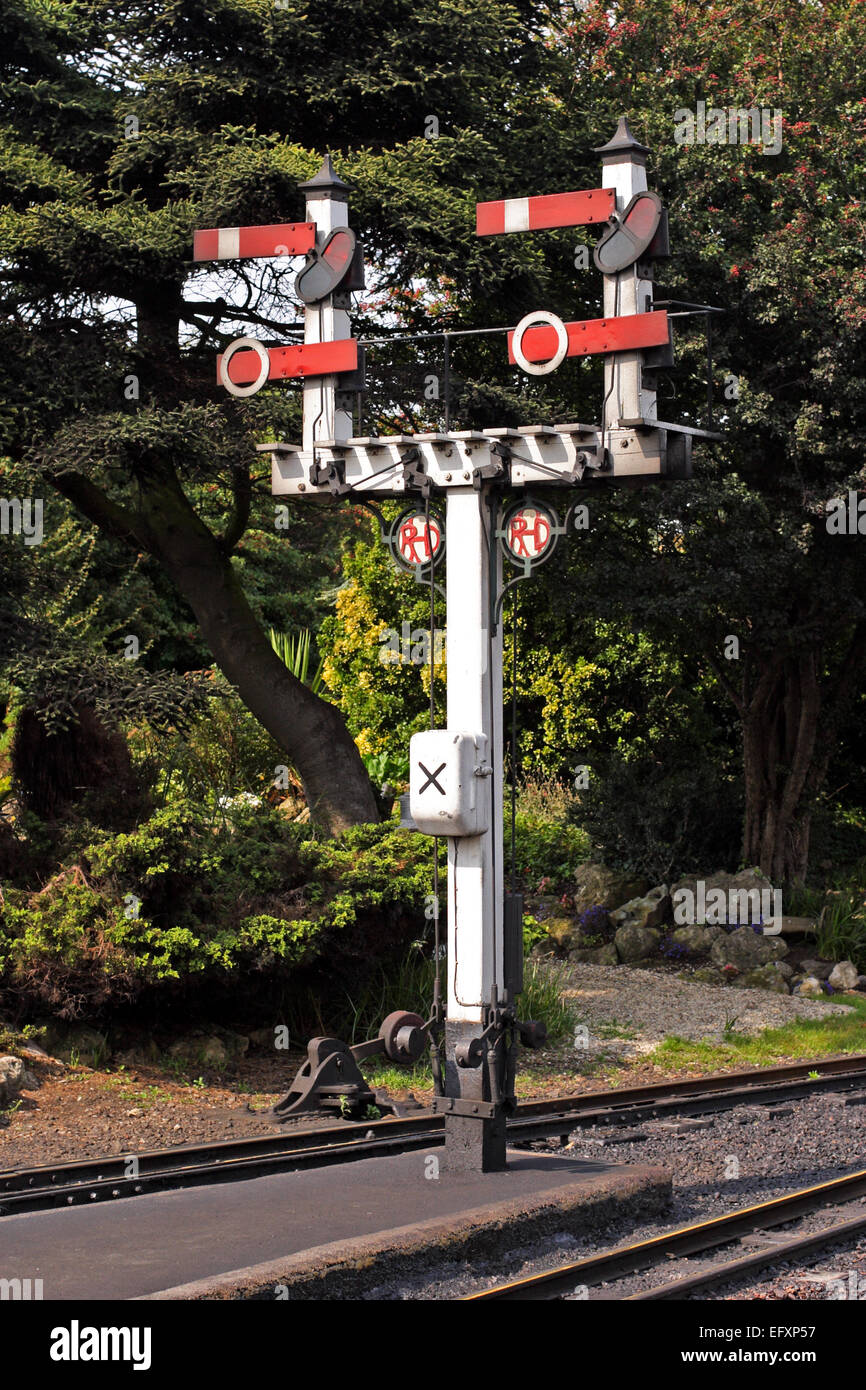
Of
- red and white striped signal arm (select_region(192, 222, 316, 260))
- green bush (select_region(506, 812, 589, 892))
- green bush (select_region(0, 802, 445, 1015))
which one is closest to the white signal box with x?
red and white striped signal arm (select_region(192, 222, 316, 260))

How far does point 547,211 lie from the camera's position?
760 cm

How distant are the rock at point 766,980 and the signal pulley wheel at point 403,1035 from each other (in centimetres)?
923

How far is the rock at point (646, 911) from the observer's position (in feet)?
60.1

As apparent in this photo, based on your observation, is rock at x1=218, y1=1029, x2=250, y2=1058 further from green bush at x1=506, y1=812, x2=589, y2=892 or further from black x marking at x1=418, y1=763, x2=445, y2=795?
green bush at x1=506, y1=812, x2=589, y2=892

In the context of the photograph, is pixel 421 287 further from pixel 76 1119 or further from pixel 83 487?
pixel 76 1119

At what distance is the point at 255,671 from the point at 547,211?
28.3 ft

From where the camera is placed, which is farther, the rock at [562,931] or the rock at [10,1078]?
the rock at [562,931]

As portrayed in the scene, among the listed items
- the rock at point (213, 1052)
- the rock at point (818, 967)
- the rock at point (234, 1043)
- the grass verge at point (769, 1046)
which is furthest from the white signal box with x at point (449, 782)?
the rock at point (818, 967)

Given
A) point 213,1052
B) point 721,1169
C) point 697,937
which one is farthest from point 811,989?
point 721,1169

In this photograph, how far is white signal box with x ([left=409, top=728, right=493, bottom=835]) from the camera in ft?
24.2

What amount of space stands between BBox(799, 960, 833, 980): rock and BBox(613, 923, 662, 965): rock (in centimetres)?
168

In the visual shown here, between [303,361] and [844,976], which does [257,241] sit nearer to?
[303,361]

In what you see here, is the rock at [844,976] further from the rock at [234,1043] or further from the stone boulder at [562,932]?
the rock at [234,1043]
